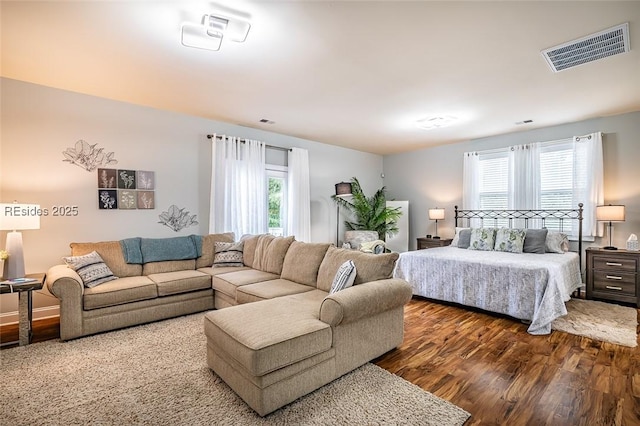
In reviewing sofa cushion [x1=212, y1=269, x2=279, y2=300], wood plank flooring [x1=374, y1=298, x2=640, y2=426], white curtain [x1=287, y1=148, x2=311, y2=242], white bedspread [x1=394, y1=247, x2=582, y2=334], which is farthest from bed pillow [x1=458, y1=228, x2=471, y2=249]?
sofa cushion [x1=212, y1=269, x2=279, y2=300]

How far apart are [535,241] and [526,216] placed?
108cm

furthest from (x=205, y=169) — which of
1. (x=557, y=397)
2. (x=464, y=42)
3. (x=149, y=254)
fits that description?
(x=557, y=397)

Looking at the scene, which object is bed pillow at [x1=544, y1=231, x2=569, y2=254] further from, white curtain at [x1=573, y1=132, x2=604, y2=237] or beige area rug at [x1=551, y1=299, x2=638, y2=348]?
beige area rug at [x1=551, y1=299, x2=638, y2=348]

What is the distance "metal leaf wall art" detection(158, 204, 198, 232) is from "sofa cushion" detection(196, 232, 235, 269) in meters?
0.37

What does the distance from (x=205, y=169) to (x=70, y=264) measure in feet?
6.84

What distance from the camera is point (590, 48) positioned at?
2598 mm

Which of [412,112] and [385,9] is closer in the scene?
[385,9]

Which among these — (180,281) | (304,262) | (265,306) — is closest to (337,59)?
(304,262)

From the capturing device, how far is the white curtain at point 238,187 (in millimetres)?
4688

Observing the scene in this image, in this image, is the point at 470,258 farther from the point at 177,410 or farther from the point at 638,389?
the point at 177,410

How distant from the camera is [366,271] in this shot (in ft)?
8.85

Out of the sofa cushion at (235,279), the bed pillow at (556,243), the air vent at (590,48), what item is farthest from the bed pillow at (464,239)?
the sofa cushion at (235,279)

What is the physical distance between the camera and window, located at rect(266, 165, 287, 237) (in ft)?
17.9

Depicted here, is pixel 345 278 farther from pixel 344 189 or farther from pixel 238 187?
pixel 344 189
